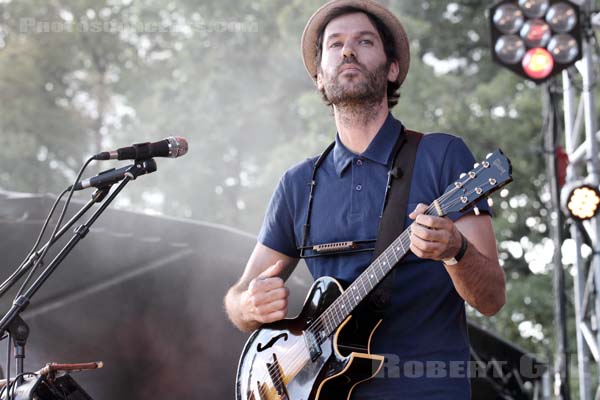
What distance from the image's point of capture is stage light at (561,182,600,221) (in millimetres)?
4992

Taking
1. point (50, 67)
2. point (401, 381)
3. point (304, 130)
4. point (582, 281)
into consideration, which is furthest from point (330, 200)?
point (50, 67)

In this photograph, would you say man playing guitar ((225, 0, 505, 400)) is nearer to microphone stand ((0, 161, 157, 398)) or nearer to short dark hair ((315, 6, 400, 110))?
short dark hair ((315, 6, 400, 110))

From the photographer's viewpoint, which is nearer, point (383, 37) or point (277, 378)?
point (277, 378)

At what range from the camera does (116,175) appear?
266cm

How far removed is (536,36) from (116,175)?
3.65 m

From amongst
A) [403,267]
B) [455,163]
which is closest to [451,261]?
[403,267]

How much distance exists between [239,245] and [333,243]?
182cm

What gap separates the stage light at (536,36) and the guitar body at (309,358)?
3.30 meters

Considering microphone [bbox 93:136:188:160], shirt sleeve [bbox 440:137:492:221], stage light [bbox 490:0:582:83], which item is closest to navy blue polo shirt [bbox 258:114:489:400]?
shirt sleeve [bbox 440:137:492:221]

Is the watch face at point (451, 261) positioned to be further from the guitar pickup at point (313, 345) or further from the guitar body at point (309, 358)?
the guitar pickup at point (313, 345)

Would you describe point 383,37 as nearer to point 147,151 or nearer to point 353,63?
point 353,63

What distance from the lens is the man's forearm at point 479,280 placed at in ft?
7.31

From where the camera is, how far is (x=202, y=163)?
48.9 ft

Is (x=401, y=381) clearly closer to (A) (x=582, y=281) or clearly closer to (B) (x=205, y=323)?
(B) (x=205, y=323)
